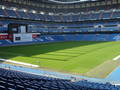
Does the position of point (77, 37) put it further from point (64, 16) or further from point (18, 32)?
point (18, 32)

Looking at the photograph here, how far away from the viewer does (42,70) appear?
23812 mm

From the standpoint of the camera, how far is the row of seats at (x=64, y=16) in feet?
220

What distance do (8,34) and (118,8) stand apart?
49.4 m

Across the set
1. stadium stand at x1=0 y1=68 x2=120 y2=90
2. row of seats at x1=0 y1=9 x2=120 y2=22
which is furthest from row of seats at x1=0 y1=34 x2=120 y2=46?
stadium stand at x1=0 y1=68 x2=120 y2=90

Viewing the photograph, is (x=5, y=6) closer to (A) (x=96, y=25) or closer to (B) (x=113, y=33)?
(A) (x=96, y=25)

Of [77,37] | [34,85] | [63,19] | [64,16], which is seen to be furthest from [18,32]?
[34,85]

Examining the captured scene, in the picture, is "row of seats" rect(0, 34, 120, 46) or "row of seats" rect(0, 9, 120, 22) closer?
"row of seats" rect(0, 9, 120, 22)

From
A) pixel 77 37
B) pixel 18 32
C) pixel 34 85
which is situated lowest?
pixel 77 37

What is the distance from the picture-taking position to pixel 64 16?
285 ft

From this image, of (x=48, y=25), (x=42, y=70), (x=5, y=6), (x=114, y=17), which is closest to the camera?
(x=42, y=70)

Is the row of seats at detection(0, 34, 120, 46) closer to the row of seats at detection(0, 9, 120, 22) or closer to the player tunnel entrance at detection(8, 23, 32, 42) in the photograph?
the player tunnel entrance at detection(8, 23, 32, 42)

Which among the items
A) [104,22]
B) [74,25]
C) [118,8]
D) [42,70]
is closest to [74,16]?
[74,25]

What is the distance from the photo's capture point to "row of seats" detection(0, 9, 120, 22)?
67.0 m

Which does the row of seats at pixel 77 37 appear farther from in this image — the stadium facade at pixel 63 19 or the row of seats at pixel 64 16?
the row of seats at pixel 64 16
